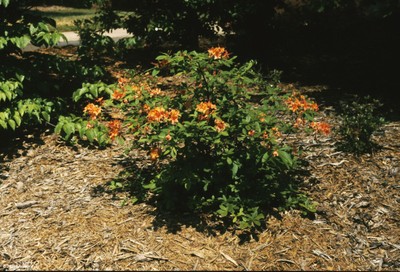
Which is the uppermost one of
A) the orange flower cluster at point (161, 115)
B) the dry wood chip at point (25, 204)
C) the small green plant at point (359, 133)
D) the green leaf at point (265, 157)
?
the orange flower cluster at point (161, 115)

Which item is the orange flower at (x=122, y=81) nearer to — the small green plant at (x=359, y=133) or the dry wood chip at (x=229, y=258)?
the dry wood chip at (x=229, y=258)

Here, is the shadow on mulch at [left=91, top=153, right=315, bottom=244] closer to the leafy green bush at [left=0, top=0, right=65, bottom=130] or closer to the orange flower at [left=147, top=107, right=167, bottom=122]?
the orange flower at [left=147, top=107, right=167, bottom=122]

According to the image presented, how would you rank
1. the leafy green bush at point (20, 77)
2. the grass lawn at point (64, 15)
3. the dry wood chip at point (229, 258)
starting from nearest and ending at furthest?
the dry wood chip at point (229, 258) < the leafy green bush at point (20, 77) < the grass lawn at point (64, 15)

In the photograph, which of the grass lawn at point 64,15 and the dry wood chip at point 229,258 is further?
the grass lawn at point 64,15

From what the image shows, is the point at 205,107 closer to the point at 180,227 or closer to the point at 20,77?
the point at 180,227

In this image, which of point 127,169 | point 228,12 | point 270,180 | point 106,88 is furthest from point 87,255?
point 228,12

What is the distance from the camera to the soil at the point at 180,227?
333 cm

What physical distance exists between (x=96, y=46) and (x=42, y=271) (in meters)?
4.52

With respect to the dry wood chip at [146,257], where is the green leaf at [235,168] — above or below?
above

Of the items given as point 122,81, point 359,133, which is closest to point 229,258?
point 122,81

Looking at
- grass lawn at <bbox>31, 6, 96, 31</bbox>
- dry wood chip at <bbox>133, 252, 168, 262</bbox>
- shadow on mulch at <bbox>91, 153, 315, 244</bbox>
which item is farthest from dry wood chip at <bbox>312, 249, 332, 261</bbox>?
grass lawn at <bbox>31, 6, 96, 31</bbox>

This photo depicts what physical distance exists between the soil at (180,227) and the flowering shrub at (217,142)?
0.20 m

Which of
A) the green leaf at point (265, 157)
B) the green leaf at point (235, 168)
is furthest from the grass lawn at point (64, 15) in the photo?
the green leaf at point (265, 157)

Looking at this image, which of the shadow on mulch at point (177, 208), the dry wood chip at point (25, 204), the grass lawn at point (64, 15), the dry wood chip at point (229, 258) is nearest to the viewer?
the dry wood chip at point (229, 258)
